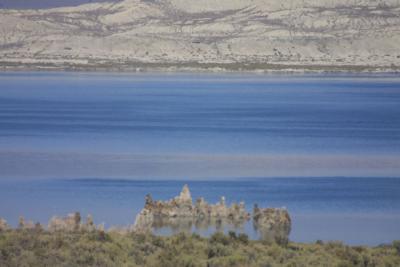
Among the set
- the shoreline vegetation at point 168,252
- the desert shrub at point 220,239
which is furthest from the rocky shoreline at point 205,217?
the shoreline vegetation at point 168,252

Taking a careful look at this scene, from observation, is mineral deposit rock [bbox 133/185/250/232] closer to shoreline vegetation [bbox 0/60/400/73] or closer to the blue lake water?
the blue lake water

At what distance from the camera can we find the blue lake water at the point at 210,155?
31828 millimetres

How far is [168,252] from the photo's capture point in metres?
19.2

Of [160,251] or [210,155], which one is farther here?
[210,155]

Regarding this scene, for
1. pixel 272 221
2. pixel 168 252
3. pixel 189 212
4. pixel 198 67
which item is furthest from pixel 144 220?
pixel 198 67

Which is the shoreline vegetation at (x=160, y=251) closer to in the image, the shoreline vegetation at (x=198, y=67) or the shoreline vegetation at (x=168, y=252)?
the shoreline vegetation at (x=168, y=252)

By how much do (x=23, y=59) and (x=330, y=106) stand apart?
109473 mm

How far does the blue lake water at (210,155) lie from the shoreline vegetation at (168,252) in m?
5.34

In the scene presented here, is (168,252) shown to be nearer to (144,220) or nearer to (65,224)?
(65,224)

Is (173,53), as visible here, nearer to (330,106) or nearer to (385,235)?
(330,106)

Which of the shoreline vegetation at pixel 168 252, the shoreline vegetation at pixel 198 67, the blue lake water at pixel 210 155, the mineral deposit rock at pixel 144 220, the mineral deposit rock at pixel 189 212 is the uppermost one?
the shoreline vegetation at pixel 198 67

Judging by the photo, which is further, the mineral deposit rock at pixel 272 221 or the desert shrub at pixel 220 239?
the mineral deposit rock at pixel 272 221

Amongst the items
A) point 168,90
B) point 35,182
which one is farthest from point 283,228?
point 168,90

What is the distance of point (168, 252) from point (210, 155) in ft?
89.2
